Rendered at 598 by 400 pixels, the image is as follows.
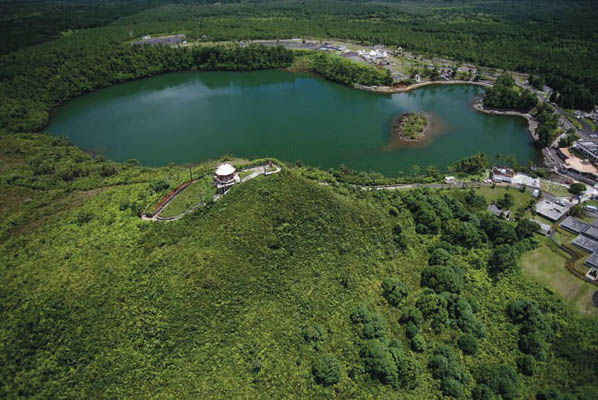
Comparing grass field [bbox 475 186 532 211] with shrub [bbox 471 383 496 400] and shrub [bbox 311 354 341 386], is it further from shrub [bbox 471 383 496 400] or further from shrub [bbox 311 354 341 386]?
shrub [bbox 311 354 341 386]

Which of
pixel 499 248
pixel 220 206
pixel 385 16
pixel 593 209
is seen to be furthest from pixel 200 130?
pixel 385 16

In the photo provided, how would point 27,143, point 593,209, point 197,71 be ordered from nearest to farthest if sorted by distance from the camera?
point 593,209, point 27,143, point 197,71

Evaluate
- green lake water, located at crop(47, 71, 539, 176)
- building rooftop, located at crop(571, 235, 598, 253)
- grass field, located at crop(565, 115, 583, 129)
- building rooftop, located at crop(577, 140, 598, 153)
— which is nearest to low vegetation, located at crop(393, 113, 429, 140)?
green lake water, located at crop(47, 71, 539, 176)

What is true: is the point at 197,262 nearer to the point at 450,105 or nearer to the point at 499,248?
the point at 499,248

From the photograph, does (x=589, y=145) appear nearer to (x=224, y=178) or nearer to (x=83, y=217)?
(x=224, y=178)

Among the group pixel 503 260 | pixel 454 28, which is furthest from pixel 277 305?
pixel 454 28

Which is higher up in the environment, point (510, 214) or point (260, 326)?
point (260, 326)
